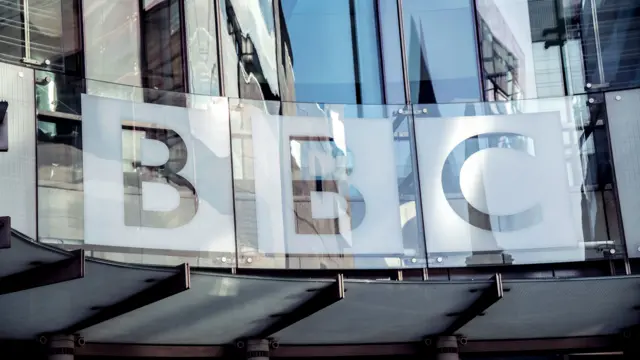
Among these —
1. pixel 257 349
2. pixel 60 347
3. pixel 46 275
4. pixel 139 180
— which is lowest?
pixel 257 349

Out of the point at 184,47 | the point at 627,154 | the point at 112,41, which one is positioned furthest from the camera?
the point at 184,47

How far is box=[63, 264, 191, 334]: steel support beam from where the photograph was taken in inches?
535

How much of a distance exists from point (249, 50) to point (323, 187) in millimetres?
2533

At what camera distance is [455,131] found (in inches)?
666

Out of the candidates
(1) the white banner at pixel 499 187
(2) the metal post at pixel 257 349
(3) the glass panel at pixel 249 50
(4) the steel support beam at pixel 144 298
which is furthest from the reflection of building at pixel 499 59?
(4) the steel support beam at pixel 144 298

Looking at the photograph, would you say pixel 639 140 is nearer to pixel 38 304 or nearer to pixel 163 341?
pixel 163 341

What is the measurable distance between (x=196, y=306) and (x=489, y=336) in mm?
4892

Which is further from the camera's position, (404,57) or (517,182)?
(404,57)

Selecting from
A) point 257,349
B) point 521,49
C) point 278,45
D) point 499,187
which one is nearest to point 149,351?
point 257,349

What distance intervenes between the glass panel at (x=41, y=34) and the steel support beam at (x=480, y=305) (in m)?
6.29

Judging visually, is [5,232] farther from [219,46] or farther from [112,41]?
[219,46]

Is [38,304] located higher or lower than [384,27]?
Result: lower

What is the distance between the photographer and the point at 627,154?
664 inches

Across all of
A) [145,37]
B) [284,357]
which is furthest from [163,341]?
[145,37]
